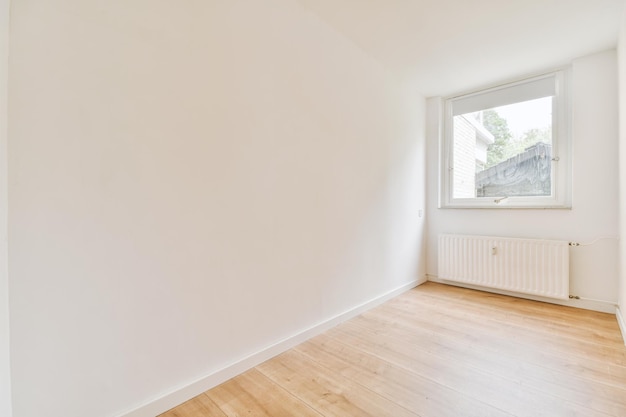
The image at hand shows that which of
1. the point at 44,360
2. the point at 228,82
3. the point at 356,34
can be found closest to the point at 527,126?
the point at 356,34

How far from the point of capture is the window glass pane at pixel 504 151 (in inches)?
128

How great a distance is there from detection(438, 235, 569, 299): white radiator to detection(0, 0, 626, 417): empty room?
22 millimetres

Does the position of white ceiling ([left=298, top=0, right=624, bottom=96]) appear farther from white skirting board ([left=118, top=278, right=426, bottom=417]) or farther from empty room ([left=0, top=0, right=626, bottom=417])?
white skirting board ([left=118, top=278, right=426, bottom=417])

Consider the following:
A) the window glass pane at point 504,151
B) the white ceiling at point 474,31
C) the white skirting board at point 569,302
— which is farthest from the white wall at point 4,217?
the window glass pane at point 504,151

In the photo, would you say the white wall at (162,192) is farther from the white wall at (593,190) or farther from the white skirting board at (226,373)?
the white wall at (593,190)

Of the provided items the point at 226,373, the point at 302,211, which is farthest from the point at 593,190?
the point at 226,373

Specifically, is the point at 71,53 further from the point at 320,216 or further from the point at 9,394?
the point at 320,216

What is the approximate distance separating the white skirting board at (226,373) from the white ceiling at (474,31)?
257 centimetres

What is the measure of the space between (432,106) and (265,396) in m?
3.96

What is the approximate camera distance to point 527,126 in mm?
3326

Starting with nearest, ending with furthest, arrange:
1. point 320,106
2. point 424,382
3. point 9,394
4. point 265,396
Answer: point 9,394
point 265,396
point 424,382
point 320,106

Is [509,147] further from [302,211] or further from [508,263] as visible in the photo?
[302,211]

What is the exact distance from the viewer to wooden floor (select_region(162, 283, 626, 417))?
1508 mm

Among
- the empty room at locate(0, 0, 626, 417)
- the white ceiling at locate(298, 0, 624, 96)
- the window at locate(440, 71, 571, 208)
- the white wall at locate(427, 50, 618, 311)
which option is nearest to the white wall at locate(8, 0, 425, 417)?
the empty room at locate(0, 0, 626, 417)
